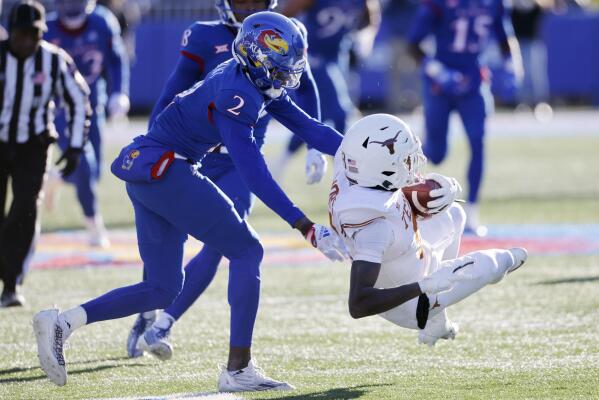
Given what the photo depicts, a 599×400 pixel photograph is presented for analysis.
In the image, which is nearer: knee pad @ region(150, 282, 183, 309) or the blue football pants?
the blue football pants

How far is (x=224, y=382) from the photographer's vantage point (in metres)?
5.00

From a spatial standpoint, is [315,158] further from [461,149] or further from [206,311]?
[461,149]

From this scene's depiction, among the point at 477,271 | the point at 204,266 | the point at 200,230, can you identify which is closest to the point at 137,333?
the point at 204,266

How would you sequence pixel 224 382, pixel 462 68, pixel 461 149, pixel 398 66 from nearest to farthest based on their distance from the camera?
1. pixel 224 382
2. pixel 462 68
3. pixel 461 149
4. pixel 398 66

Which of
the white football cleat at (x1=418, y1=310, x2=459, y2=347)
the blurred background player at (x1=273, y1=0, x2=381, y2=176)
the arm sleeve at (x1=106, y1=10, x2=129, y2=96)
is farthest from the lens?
the blurred background player at (x1=273, y1=0, x2=381, y2=176)

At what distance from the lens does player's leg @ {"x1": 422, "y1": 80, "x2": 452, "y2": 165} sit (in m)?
9.92

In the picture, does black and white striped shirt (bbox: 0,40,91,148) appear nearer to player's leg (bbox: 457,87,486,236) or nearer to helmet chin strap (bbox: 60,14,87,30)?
helmet chin strap (bbox: 60,14,87,30)

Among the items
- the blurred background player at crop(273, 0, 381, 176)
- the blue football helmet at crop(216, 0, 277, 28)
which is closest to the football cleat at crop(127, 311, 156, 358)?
the blue football helmet at crop(216, 0, 277, 28)

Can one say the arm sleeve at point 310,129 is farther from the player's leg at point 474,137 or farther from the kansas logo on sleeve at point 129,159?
the player's leg at point 474,137

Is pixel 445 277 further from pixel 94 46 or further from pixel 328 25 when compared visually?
pixel 328 25

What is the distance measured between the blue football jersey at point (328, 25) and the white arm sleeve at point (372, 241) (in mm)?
6209

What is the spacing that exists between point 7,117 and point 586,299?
10.7 feet

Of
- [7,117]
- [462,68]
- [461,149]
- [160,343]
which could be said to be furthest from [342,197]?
[461,149]

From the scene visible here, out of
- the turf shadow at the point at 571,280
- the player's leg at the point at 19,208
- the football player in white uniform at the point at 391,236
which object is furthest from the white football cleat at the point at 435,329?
the player's leg at the point at 19,208
